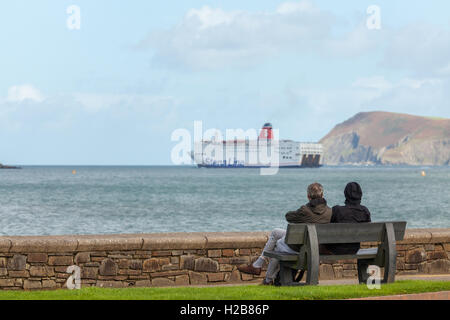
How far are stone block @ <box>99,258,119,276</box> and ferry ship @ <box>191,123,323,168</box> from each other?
141m

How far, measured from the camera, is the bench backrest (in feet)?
21.8

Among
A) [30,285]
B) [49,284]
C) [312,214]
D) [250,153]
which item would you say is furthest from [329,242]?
[250,153]

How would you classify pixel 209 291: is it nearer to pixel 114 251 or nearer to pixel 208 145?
pixel 114 251

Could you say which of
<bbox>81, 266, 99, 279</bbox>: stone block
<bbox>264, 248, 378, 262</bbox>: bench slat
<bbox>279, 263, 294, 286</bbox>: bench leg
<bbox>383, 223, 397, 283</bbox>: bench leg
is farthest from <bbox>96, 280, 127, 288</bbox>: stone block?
<bbox>383, 223, 397, 283</bbox>: bench leg

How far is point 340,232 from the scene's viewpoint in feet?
22.2

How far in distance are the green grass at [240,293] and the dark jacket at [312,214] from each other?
63cm

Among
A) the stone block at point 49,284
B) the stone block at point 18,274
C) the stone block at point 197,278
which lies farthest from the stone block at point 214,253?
the stone block at point 18,274

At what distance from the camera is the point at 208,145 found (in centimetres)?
15500

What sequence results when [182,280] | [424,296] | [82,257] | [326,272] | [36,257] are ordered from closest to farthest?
[424,296], [36,257], [82,257], [182,280], [326,272]

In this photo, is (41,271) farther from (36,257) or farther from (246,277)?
(246,277)

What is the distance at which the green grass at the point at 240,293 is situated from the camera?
616 centimetres

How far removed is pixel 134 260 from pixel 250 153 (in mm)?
146124

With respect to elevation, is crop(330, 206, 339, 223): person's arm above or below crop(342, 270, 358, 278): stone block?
above

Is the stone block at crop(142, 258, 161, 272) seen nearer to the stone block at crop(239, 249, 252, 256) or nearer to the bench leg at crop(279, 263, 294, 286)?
the stone block at crop(239, 249, 252, 256)
